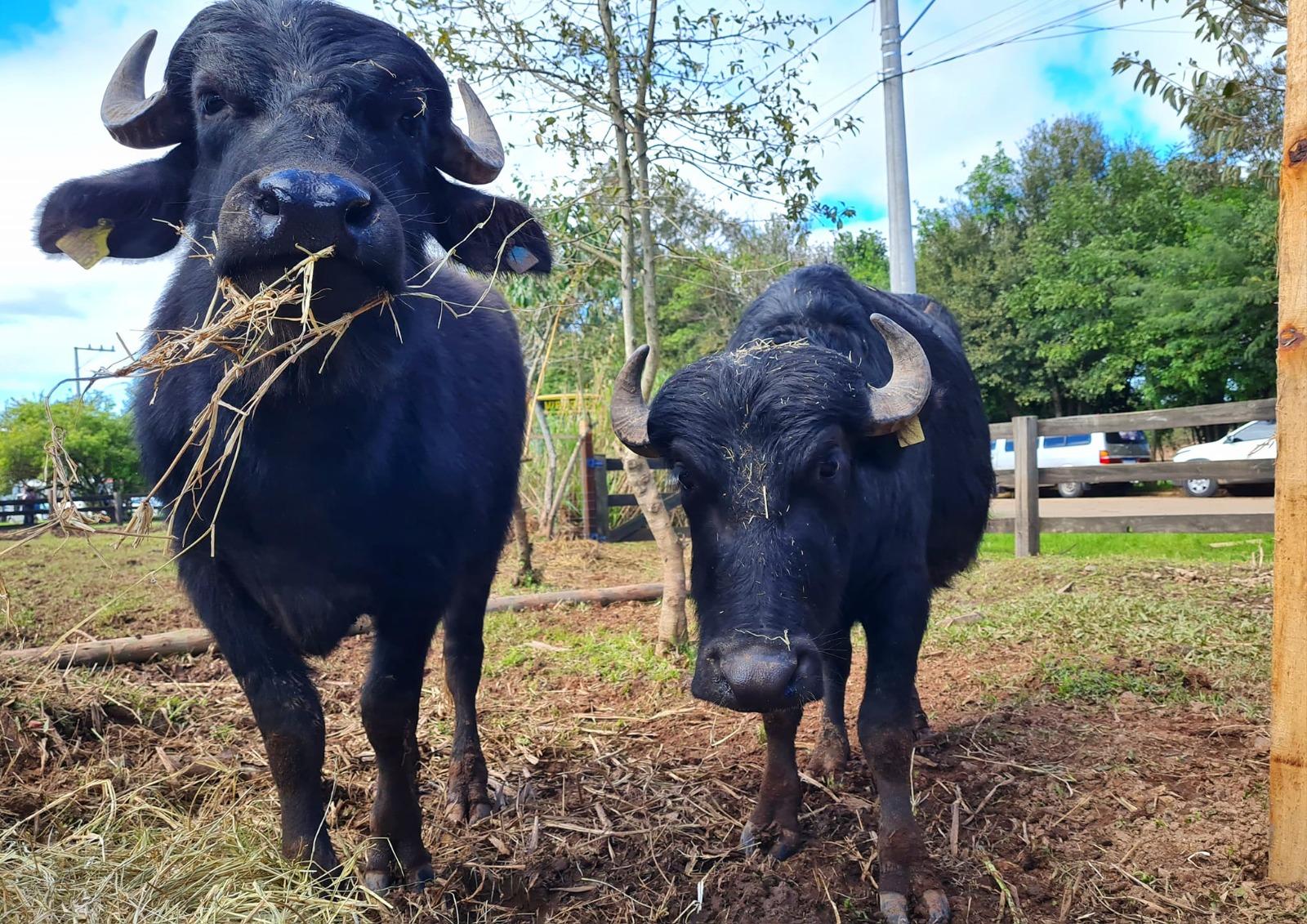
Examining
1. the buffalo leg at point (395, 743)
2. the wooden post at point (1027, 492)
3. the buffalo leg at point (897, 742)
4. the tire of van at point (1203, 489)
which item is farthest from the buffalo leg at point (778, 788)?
the tire of van at point (1203, 489)

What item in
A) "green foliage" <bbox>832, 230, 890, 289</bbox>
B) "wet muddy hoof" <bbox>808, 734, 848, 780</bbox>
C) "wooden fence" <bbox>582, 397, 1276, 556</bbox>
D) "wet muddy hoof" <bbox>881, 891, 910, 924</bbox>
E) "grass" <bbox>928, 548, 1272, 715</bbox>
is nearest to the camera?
"wet muddy hoof" <bbox>881, 891, 910, 924</bbox>

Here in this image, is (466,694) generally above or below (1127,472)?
below

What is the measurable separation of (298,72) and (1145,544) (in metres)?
11.1

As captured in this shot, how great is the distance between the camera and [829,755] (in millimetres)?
3752

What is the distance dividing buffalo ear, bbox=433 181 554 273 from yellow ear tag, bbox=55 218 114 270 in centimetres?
106

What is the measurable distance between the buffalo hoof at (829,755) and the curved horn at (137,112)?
3339 mm

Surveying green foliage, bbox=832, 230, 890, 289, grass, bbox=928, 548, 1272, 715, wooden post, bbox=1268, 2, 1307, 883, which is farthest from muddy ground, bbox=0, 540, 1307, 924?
green foliage, bbox=832, 230, 890, 289

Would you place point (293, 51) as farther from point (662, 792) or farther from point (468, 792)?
point (662, 792)

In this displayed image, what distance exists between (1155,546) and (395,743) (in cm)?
1037

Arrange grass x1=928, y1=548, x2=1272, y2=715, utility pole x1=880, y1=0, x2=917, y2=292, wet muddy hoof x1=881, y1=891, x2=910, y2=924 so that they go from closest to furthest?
wet muddy hoof x1=881, y1=891, x2=910, y2=924 < grass x1=928, y1=548, x2=1272, y2=715 < utility pole x1=880, y1=0, x2=917, y2=292

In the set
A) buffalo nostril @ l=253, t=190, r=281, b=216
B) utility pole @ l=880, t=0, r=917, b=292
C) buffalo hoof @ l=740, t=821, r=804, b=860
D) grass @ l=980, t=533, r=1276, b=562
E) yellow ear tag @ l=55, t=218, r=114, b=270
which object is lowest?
buffalo hoof @ l=740, t=821, r=804, b=860

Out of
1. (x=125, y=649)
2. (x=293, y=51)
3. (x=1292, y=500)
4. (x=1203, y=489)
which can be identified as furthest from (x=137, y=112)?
(x=1203, y=489)

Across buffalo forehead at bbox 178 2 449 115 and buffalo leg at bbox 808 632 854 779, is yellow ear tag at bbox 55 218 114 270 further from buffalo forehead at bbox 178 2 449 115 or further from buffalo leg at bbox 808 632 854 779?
buffalo leg at bbox 808 632 854 779

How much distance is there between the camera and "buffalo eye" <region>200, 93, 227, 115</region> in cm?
258
